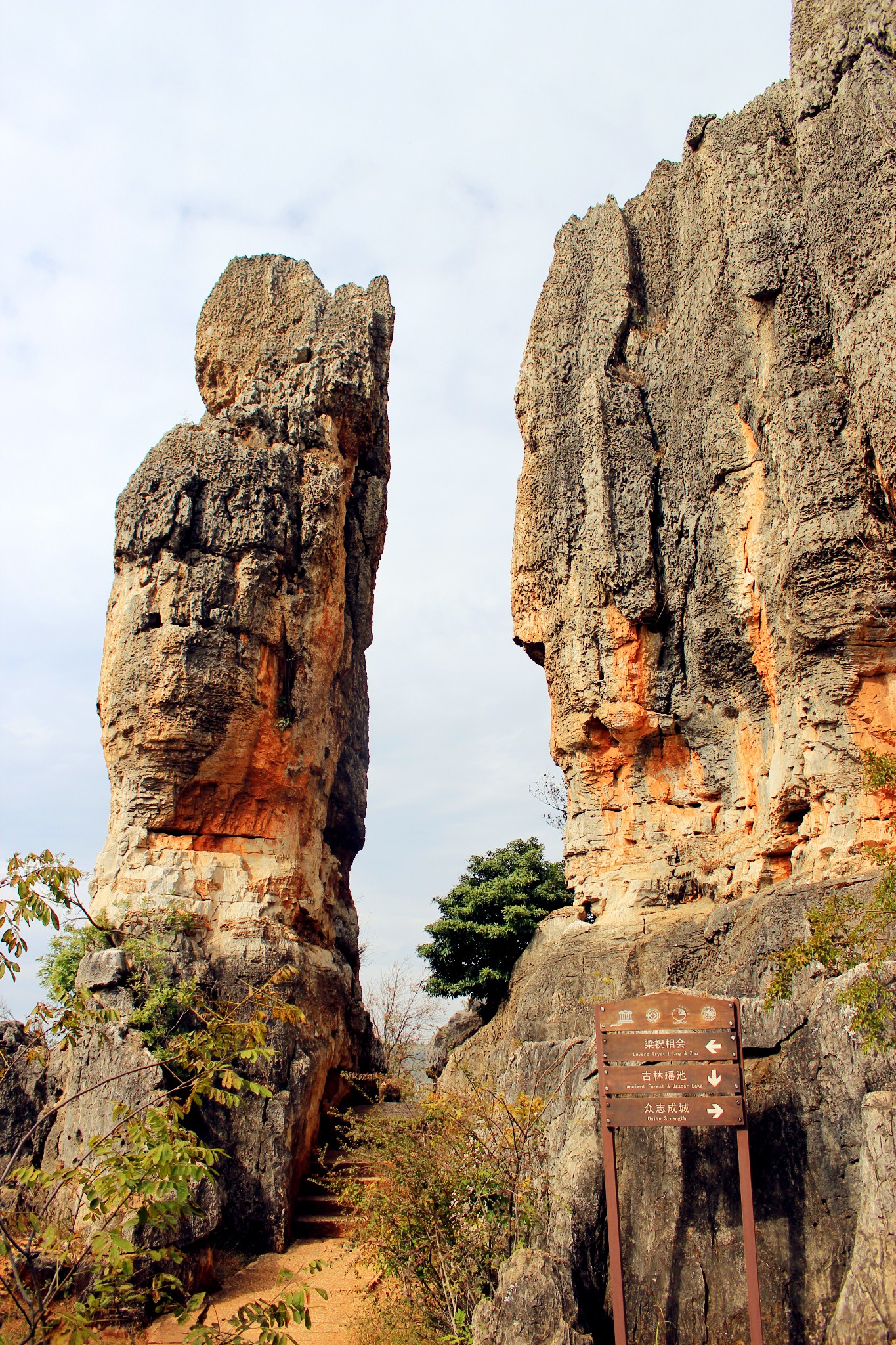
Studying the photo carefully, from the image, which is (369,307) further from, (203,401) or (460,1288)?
(460,1288)

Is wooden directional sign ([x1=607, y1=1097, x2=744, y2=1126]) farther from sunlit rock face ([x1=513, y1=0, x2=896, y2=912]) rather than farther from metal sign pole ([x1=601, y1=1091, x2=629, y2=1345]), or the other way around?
sunlit rock face ([x1=513, y1=0, x2=896, y2=912])

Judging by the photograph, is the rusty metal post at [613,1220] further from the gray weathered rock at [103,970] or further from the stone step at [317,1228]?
the gray weathered rock at [103,970]

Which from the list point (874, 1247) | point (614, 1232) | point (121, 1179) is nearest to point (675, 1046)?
point (614, 1232)

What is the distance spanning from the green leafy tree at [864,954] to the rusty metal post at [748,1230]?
103cm

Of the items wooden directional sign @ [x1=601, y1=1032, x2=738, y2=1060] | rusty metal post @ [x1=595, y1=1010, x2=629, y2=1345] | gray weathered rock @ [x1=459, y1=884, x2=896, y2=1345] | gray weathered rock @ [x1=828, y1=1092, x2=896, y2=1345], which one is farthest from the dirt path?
gray weathered rock @ [x1=828, y1=1092, x2=896, y2=1345]

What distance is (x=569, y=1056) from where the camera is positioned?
1071cm

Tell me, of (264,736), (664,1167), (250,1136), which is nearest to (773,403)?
(264,736)

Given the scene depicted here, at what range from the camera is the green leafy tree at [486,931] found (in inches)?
733

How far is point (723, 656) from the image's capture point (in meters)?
17.0

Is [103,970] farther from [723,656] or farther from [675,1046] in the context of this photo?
[723,656]

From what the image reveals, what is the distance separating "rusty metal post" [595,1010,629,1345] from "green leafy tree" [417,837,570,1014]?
1039 centimetres

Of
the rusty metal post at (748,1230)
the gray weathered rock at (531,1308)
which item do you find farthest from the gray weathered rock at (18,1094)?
the rusty metal post at (748,1230)

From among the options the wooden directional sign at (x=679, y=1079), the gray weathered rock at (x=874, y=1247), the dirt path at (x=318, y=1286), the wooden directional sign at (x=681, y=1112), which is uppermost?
the wooden directional sign at (x=679, y=1079)

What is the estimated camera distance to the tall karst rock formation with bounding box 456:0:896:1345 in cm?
825
